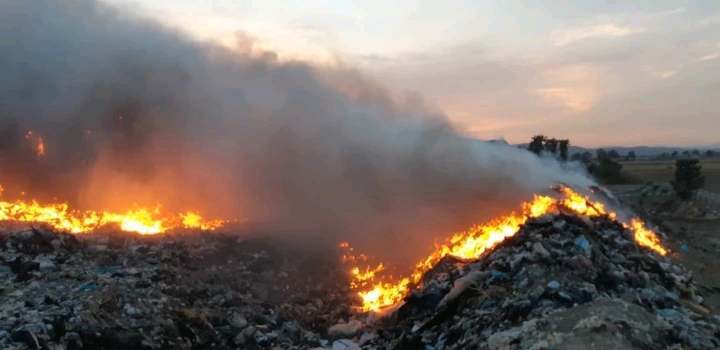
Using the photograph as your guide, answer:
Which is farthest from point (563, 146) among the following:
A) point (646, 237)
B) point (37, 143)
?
point (37, 143)

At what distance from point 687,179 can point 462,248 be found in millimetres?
18992

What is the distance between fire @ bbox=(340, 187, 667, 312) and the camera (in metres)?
13.3

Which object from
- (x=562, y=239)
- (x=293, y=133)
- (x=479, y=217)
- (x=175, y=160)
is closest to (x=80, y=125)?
(x=175, y=160)

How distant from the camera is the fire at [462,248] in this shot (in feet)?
43.8

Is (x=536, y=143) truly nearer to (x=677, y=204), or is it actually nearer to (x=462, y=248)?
(x=677, y=204)

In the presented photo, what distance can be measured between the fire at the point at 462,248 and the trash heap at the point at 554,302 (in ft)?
2.89

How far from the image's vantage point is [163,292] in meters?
11.5

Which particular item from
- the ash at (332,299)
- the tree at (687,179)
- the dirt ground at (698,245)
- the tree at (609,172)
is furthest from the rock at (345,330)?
the tree at (609,172)

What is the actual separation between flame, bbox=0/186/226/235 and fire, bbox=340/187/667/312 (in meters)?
5.14

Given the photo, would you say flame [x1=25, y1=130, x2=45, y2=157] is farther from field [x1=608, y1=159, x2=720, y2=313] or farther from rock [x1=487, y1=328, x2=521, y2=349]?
field [x1=608, y1=159, x2=720, y2=313]

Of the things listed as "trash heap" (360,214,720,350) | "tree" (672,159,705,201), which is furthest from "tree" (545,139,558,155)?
"trash heap" (360,214,720,350)

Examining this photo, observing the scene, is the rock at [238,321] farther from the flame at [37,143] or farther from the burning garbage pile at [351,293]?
the flame at [37,143]

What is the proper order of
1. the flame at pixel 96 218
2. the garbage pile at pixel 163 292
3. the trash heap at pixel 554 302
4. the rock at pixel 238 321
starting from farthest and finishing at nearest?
the flame at pixel 96 218 → the rock at pixel 238 321 → the garbage pile at pixel 163 292 → the trash heap at pixel 554 302

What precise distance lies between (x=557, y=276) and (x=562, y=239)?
6.30 ft
